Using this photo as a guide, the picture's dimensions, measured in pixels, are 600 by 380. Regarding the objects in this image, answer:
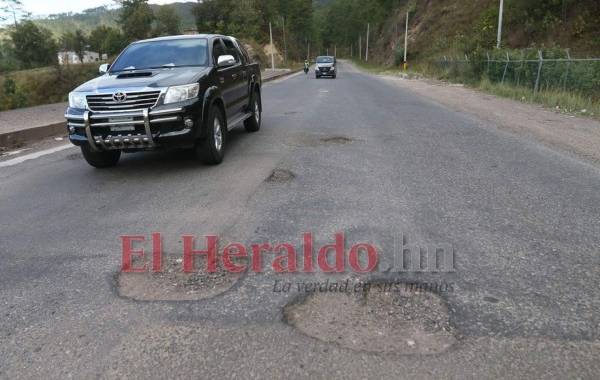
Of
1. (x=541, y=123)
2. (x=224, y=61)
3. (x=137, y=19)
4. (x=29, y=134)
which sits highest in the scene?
(x=137, y=19)

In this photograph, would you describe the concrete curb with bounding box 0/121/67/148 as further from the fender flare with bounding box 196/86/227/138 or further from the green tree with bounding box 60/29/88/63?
the green tree with bounding box 60/29/88/63

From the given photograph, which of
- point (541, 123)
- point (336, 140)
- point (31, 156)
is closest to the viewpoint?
point (31, 156)

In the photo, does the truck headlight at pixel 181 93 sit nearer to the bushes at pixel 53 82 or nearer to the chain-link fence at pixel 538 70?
the chain-link fence at pixel 538 70

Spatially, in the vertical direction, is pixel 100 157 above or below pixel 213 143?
below

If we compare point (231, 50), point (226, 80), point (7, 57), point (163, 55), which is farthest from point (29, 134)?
point (7, 57)

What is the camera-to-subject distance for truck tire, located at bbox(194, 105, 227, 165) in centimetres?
665

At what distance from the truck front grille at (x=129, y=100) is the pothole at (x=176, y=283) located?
2916 millimetres

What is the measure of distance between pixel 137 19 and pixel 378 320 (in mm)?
86812

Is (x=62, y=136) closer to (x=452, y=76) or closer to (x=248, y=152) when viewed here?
(x=248, y=152)

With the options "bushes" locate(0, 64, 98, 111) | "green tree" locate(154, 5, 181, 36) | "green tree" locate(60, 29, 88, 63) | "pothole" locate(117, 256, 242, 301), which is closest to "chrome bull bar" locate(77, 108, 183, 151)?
"pothole" locate(117, 256, 242, 301)

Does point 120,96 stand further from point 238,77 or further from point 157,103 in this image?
point 238,77

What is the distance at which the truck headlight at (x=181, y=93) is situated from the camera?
6094 mm

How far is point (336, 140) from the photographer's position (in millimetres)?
8773

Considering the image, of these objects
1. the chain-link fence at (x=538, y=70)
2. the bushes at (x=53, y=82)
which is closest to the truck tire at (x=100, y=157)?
the bushes at (x=53, y=82)
